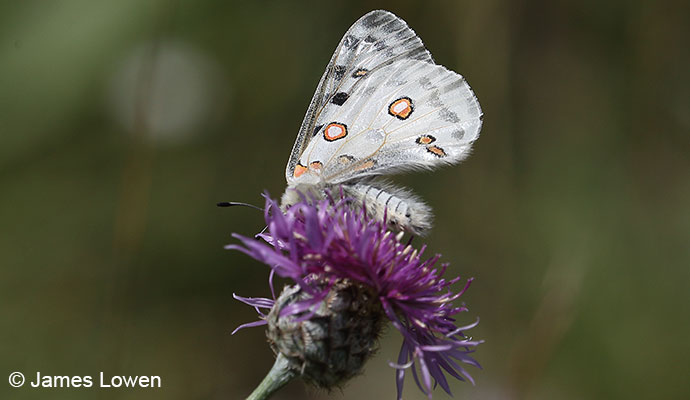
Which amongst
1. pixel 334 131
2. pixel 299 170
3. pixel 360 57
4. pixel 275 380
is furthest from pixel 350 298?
pixel 360 57

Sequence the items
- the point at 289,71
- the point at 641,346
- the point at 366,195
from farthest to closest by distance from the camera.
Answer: the point at 289,71, the point at 641,346, the point at 366,195

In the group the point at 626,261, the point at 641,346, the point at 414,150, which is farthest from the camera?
the point at 626,261

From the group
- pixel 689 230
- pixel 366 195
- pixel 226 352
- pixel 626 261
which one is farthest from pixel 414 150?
pixel 689 230

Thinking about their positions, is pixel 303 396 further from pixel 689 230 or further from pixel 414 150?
pixel 689 230

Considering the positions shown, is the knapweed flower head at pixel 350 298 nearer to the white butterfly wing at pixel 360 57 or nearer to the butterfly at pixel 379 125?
the butterfly at pixel 379 125

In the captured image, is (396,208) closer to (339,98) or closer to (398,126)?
(398,126)

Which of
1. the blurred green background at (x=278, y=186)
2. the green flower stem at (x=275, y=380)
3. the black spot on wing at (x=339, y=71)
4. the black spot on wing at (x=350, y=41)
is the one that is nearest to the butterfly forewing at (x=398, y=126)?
the black spot on wing at (x=339, y=71)

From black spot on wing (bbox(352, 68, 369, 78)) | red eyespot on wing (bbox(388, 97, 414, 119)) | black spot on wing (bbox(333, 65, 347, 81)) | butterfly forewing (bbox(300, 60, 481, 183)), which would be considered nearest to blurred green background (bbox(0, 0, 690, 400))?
butterfly forewing (bbox(300, 60, 481, 183))
